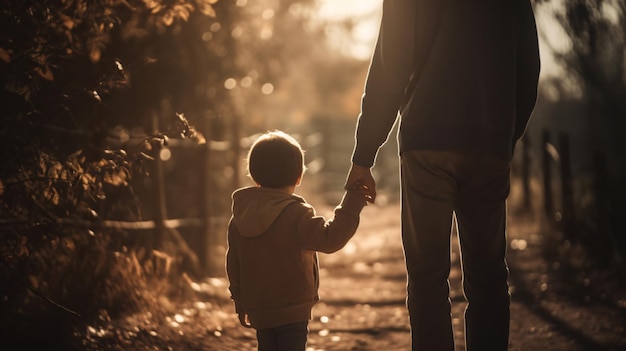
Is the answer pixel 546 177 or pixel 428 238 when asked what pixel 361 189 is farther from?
pixel 546 177

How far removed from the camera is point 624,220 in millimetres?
8445

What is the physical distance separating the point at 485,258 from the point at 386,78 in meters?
0.85

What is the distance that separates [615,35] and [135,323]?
7044 millimetres

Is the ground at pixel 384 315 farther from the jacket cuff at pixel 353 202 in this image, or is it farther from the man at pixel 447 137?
the jacket cuff at pixel 353 202

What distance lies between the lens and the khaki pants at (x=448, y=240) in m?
3.56

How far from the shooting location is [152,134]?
550cm

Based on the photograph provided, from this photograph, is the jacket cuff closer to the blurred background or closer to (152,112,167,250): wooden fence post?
the blurred background

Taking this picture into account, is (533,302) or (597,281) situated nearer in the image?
(533,302)

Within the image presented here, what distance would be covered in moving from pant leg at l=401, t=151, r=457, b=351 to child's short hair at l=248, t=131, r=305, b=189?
0.45 meters

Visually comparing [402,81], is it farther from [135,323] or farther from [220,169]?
[220,169]

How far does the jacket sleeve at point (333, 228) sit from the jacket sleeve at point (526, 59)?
823mm

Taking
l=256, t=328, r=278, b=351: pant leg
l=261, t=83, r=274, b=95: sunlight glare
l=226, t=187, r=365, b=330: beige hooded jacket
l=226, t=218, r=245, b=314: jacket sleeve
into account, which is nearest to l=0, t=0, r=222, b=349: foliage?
l=226, t=218, r=245, b=314: jacket sleeve

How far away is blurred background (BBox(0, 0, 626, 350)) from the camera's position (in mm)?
4730

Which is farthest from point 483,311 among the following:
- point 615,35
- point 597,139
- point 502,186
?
point 597,139
